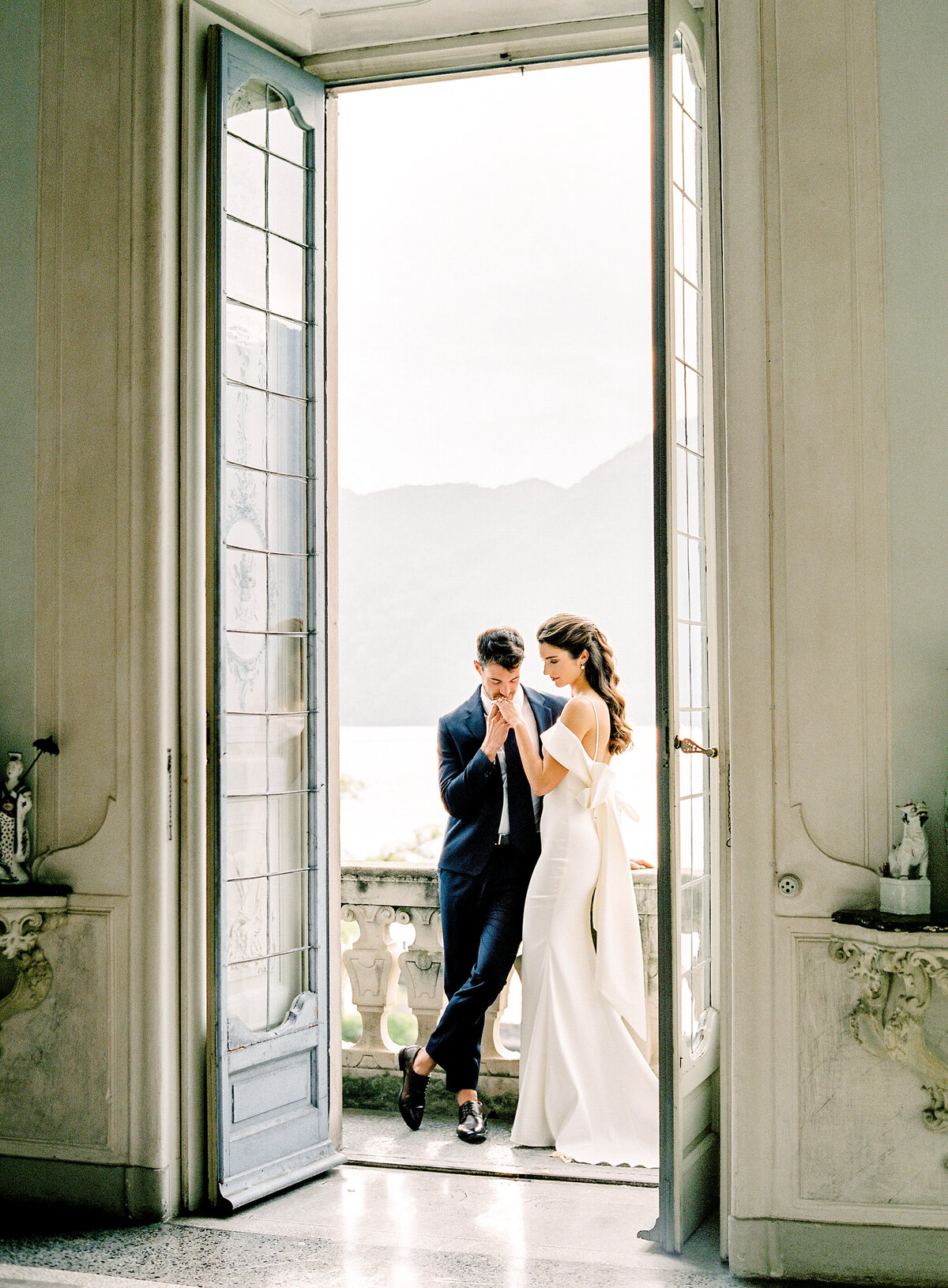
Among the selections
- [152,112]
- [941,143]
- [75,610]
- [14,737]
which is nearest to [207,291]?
[152,112]

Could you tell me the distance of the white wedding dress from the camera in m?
3.84

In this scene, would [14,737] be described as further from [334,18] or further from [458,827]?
[334,18]

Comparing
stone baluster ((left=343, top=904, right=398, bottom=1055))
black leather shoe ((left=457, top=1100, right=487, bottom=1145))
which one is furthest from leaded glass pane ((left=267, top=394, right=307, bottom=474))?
black leather shoe ((left=457, top=1100, right=487, bottom=1145))

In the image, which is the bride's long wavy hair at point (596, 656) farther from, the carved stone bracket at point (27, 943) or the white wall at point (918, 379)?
the carved stone bracket at point (27, 943)

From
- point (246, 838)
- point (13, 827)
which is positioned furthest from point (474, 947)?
point (13, 827)

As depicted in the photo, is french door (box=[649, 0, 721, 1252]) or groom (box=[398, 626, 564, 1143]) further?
groom (box=[398, 626, 564, 1143])

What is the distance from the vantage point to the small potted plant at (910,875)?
271cm

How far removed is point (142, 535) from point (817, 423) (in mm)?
1866

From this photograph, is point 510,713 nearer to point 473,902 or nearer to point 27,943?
point 473,902

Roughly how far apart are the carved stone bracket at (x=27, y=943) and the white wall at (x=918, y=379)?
7.61 feet

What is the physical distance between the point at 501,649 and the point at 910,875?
74.0 inches

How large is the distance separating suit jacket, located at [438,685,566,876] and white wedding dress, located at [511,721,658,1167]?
0.20m

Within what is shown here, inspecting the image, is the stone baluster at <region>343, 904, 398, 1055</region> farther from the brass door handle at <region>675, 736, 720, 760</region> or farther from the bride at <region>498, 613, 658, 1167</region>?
the brass door handle at <region>675, 736, 720, 760</region>

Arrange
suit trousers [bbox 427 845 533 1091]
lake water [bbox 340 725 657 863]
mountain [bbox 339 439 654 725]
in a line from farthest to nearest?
mountain [bbox 339 439 654 725] → lake water [bbox 340 725 657 863] → suit trousers [bbox 427 845 533 1091]
